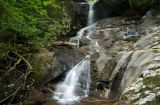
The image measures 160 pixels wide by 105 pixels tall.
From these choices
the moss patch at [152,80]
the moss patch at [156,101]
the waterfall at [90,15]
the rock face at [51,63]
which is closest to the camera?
the moss patch at [156,101]

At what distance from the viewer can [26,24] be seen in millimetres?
12023

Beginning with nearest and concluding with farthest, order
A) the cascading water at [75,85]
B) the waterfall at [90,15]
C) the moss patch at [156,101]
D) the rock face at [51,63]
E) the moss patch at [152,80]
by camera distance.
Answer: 1. the moss patch at [156,101]
2. the moss patch at [152,80]
3. the cascading water at [75,85]
4. the rock face at [51,63]
5. the waterfall at [90,15]

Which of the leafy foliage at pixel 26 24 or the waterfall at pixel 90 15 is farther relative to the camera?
the waterfall at pixel 90 15

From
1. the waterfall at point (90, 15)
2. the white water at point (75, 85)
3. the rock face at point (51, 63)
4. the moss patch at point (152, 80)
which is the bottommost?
the white water at point (75, 85)

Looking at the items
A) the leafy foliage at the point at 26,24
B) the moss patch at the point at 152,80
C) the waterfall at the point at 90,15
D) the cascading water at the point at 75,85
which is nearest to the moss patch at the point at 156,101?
the moss patch at the point at 152,80

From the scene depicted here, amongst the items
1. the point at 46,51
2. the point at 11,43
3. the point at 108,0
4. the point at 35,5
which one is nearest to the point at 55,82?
the point at 46,51

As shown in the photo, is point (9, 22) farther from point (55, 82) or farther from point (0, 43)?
point (55, 82)

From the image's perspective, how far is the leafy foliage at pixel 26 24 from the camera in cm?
1023

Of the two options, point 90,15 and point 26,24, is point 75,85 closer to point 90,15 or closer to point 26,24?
point 26,24

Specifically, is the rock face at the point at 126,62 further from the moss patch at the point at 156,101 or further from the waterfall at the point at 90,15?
the waterfall at the point at 90,15

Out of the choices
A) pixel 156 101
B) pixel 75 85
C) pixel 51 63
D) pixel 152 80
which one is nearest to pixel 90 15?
pixel 51 63

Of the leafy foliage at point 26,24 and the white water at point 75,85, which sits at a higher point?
the leafy foliage at point 26,24

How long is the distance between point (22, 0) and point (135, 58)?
4672mm

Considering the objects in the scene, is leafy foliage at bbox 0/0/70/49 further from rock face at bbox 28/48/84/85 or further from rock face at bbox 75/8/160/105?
rock face at bbox 75/8/160/105
